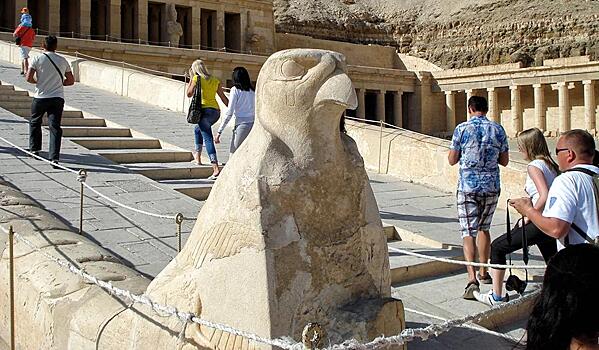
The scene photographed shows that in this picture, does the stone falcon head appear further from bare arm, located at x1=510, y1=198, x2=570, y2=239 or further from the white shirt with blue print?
the white shirt with blue print

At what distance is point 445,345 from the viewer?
13.8 ft

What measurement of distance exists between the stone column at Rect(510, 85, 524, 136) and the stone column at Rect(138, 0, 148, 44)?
18.7 m

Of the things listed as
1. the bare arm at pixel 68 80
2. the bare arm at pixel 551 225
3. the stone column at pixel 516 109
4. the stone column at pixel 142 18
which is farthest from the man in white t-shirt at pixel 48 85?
the stone column at pixel 516 109

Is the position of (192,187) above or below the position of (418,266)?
above

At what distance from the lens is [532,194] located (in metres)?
4.85

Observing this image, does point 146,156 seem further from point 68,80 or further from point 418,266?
point 418,266

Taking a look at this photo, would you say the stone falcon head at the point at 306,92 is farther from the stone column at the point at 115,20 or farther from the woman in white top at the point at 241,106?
the stone column at the point at 115,20

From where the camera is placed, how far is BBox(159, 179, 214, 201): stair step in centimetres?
784

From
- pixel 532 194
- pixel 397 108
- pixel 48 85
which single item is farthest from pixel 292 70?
pixel 397 108

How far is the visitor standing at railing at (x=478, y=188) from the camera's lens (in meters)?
5.32

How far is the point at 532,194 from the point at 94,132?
291 inches

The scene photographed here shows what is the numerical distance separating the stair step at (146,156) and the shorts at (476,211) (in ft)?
17.0

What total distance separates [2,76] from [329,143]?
13541 mm

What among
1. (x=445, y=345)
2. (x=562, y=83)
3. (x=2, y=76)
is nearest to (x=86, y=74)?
(x=2, y=76)
